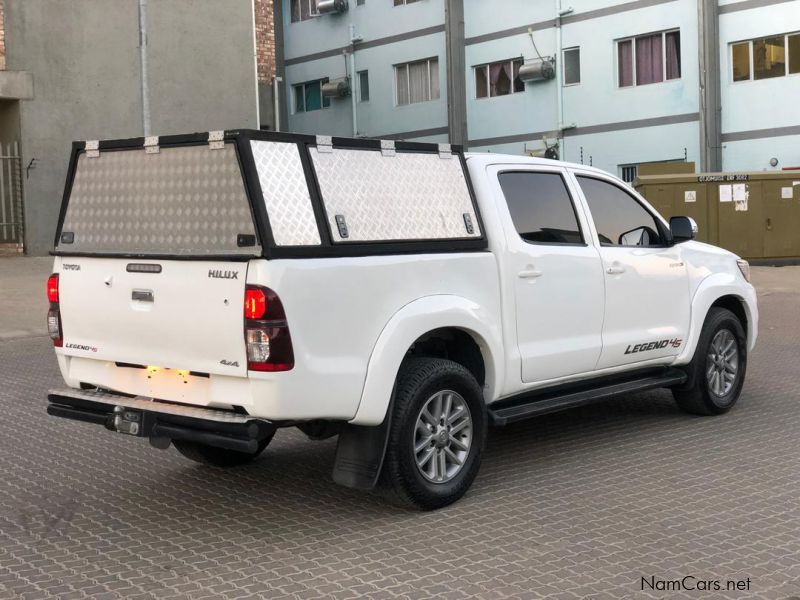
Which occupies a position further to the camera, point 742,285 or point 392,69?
point 392,69

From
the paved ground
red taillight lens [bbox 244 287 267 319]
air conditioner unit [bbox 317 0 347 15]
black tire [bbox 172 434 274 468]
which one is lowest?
the paved ground

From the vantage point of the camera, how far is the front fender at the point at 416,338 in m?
5.18

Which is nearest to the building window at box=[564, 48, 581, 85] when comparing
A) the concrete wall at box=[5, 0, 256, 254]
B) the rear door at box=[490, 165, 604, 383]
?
the concrete wall at box=[5, 0, 256, 254]

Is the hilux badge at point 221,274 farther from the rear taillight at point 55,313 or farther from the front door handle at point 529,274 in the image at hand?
the front door handle at point 529,274

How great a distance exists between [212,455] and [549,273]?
2.33 meters

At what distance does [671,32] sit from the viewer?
103ft

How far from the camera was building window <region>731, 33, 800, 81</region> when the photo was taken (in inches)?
1145

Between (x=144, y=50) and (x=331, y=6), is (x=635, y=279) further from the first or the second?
(x=331, y=6)

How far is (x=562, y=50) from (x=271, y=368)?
102 ft

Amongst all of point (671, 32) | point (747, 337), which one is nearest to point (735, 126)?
point (671, 32)

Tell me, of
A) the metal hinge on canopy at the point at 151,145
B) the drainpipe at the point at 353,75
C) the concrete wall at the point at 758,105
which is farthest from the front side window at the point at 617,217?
the drainpipe at the point at 353,75

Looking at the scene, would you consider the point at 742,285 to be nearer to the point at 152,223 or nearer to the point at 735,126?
the point at 152,223

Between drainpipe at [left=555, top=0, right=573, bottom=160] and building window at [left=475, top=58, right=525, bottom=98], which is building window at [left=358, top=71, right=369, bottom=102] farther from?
drainpipe at [left=555, top=0, right=573, bottom=160]

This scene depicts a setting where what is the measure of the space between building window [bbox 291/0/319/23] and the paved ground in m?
36.1
